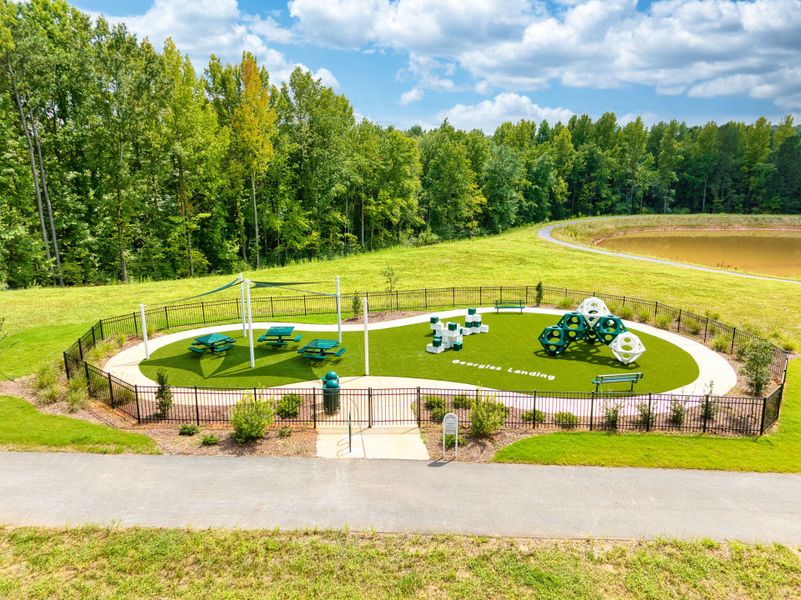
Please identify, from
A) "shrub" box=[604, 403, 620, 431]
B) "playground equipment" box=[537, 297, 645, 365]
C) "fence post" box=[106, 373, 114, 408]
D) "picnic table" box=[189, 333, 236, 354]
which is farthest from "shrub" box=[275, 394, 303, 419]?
"playground equipment" box=[537, 297, 645, 365]

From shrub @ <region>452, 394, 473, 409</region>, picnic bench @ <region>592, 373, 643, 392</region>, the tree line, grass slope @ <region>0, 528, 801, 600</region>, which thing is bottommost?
grass slope @ <region>0, 528, 801, 600</region>

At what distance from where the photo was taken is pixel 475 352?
853 inches

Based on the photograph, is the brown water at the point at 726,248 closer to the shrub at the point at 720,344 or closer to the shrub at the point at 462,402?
the shrub at the point at 720,344

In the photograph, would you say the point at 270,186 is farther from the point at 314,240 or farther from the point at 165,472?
the point at 165,472

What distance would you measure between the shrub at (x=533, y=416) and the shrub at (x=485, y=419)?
66 cm

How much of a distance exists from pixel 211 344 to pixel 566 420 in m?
14.3

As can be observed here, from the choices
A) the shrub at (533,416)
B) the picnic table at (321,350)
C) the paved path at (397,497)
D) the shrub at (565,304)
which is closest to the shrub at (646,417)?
the paved path at (397,497)

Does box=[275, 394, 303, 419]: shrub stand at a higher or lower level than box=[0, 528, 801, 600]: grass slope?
higher

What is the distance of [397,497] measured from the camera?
1150 centimetres

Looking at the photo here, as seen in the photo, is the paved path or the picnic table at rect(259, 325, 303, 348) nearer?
the paved path

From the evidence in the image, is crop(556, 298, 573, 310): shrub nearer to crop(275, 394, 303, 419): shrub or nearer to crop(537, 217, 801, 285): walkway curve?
crop(537, 217, 801, 285): walkway curve

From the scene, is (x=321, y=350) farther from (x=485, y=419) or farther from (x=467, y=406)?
(x=485, y=419)

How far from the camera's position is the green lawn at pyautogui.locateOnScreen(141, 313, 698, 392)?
18594 mm

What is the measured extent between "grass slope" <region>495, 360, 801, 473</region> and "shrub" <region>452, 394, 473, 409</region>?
2380mm
